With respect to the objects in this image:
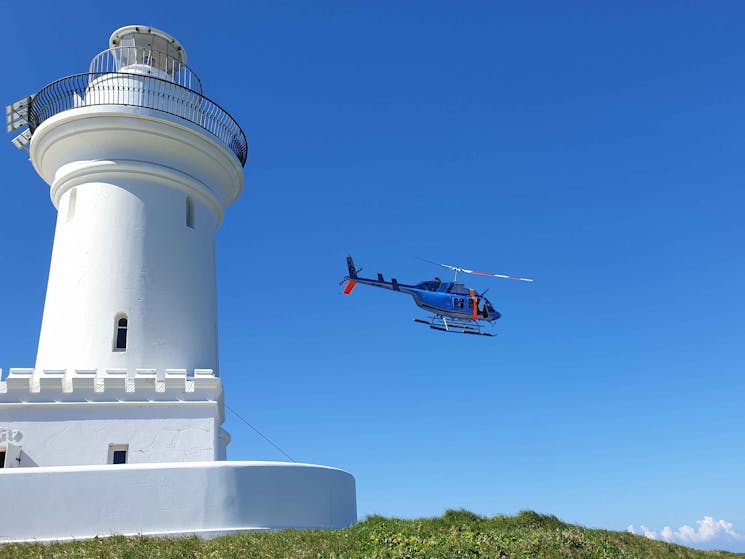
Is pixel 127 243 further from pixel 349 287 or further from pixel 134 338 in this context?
pixel 349 287

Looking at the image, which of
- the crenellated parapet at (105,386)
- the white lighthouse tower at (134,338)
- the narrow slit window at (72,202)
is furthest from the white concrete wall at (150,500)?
the narrow slit window at (72,202)

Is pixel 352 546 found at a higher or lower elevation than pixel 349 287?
lower

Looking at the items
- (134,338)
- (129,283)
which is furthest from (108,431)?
(129,283)

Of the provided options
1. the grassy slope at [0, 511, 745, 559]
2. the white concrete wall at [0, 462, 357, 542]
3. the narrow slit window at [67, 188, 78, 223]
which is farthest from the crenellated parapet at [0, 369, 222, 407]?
the narrow slit window at [67, 188, 78, 223]

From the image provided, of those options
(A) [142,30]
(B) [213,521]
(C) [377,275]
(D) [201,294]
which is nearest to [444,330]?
(C) [377,275]

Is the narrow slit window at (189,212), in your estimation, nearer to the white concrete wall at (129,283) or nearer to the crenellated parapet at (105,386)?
the white concrete wall at (129,283)

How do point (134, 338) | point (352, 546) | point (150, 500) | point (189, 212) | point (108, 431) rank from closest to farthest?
point (352, 546), point (150, 500), point (108, 431), point (134, 338), point (189, 212)

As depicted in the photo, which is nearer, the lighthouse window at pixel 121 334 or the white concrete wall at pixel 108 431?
the white concrete wall at pixel 108 431
